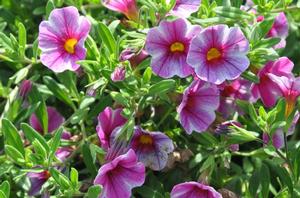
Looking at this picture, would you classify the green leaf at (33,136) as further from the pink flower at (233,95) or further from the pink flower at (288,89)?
the pink flower at (288,89)

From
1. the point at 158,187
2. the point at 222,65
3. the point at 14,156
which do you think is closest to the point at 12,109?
the point at 14,156

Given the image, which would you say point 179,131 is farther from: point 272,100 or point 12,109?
point 12,109

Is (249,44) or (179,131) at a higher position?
(249,44)

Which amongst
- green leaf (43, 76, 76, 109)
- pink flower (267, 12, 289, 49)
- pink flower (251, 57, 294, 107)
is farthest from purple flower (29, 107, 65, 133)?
pink flower (267, 12, 289, 49)

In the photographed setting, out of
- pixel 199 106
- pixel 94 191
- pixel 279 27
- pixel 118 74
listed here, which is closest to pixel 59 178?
pixel 94 191

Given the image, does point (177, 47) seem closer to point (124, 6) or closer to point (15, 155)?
point (124, 6)

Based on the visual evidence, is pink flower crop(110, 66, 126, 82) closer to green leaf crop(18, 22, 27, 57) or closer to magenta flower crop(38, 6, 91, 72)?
magenta flower crop(38, 6, 91, 72)

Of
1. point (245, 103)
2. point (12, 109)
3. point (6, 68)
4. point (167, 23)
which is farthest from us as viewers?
point (6, 68)

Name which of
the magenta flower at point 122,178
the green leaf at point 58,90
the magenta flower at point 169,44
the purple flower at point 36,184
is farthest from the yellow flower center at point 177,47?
the purple flower at point 36,184
